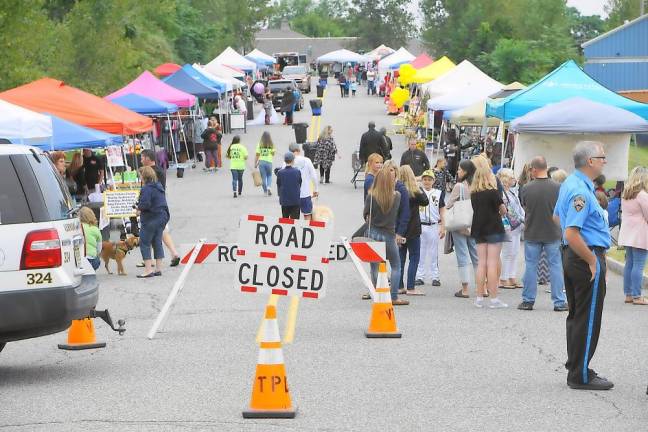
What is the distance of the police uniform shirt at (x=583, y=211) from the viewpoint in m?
8.99

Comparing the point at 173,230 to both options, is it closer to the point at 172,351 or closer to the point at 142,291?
the point at 142,291

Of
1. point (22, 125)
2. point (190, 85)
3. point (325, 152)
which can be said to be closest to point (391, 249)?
point (22, 125)

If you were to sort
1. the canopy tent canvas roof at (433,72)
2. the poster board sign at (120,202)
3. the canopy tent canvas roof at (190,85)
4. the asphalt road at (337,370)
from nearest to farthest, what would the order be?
the asphalt road at (337,370) < the poster board sign at (120,202) < the canopy tent canvas roof at (190,85) < the canopy tent canvas roof at (433,72)

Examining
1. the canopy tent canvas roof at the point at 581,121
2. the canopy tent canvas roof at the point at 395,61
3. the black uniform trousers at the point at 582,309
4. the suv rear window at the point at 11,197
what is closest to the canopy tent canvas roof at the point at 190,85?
the canopy tent canvas roof at the point at 581,121

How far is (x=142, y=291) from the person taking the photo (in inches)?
634

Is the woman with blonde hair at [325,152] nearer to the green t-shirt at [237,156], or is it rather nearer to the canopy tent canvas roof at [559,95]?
the green t-shirt at [237,156]

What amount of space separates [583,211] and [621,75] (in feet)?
206

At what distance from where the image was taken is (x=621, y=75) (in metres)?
69.4

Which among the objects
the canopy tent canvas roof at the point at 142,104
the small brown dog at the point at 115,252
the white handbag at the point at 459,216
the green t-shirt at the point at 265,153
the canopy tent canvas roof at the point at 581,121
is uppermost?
the canopy tent canvas roof at the point at 581,121

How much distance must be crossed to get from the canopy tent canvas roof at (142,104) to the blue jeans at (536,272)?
58.5 ft

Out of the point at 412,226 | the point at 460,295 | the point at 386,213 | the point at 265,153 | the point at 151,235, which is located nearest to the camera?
the point at 386,213

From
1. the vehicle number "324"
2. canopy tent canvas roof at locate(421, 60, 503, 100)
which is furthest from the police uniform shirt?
canopy tent canvas roof at locate(421, 60, 503, 100)

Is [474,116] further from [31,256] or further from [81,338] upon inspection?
[31,256]

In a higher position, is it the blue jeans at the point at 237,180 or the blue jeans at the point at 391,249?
the blue jeans at the point at 391,249
